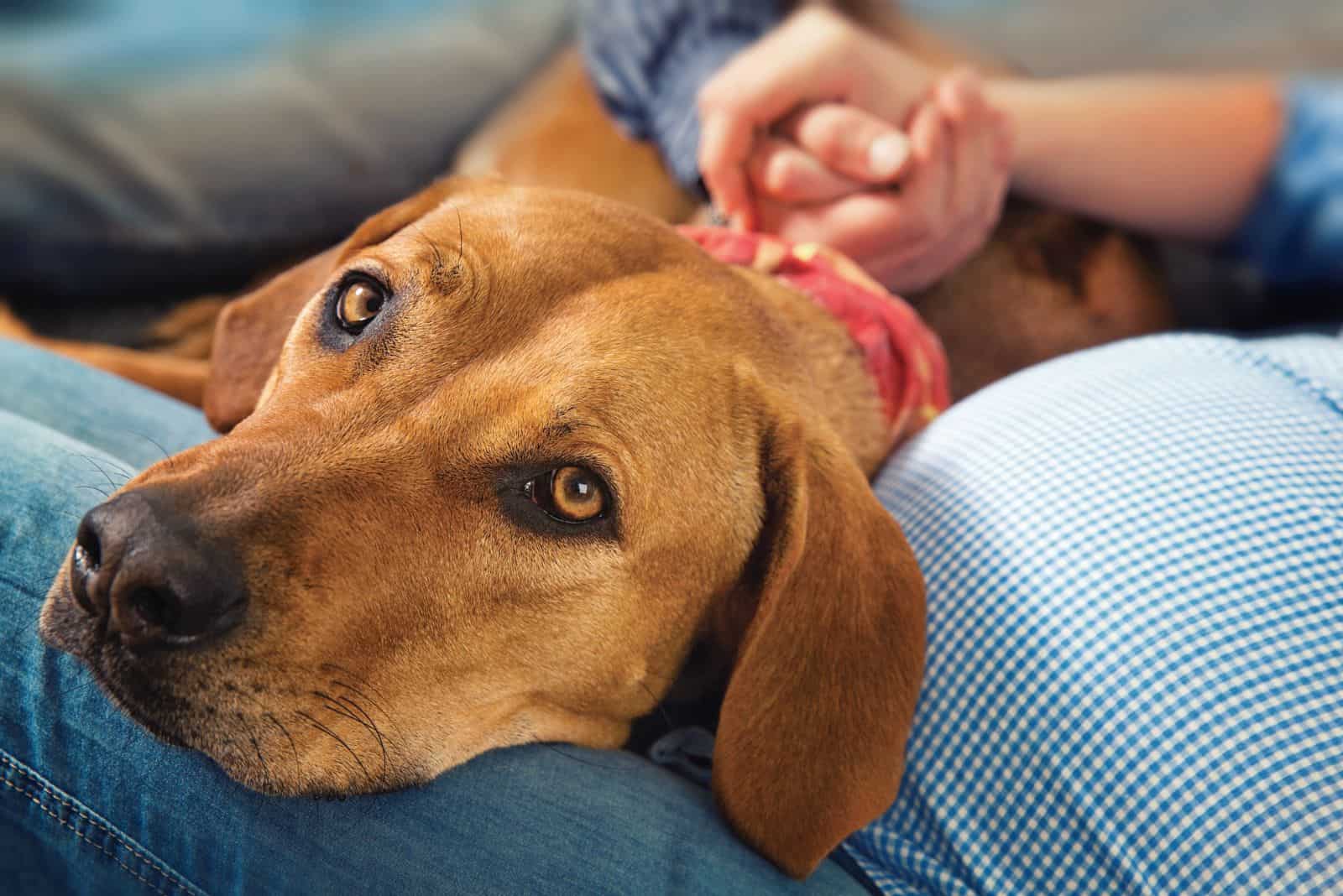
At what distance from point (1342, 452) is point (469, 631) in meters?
1.58

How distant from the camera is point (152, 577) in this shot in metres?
1.27

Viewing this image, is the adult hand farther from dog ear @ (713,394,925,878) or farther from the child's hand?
dog ear @ (713,394,925,878)

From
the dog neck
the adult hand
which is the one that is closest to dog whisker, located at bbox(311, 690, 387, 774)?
the dog neck

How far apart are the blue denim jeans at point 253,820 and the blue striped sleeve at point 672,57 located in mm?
1953

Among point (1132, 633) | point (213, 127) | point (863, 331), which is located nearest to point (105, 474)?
point (863, 331)

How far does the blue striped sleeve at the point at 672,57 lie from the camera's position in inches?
118

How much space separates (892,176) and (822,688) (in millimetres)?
1416

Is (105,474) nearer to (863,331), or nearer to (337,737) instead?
(337,737)

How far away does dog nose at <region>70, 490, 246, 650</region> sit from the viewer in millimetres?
1276

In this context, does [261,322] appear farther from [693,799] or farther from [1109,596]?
[1109,596]

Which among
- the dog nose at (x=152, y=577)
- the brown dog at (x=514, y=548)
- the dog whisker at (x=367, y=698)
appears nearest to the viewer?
the dog nose at (x=152, y=577)

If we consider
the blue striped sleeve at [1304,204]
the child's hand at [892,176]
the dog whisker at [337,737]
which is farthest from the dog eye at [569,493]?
the blue striped sleeve at [1304,204]

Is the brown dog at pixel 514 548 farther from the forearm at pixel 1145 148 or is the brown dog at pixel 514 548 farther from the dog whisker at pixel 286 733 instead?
the forearm at pixel 1145 148

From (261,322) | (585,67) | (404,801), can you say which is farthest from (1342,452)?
(585,67)
